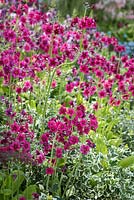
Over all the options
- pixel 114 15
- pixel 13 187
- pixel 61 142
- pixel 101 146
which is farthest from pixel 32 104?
pixel 114 15

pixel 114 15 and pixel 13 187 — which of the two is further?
pixel 114 15

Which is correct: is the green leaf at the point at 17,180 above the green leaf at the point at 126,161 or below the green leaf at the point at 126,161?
above

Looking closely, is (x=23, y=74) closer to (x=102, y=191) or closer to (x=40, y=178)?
(x=40, y=178)

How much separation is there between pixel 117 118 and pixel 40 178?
3.62 ft

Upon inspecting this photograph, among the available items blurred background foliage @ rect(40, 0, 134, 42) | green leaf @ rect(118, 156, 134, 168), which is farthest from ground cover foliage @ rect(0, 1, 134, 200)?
blurred background foliage @ rect(40, 0, 134, 42)

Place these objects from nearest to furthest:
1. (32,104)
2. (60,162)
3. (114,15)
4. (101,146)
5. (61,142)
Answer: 1. (61,142)
2. (60,162)
3. (101,146)
4. (32,104)
5. (114,15)

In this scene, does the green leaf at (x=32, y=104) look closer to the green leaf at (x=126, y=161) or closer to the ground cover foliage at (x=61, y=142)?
the ground cover foliage at (x=61, y=142)

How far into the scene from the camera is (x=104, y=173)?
3330mm

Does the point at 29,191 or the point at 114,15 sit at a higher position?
the point at 114,15

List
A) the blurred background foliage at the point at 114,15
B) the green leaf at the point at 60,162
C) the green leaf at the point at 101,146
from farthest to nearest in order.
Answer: the blurred background foliage at the point at 114,15, the green leaf at the point at 101,146, the green leaf at the point at 60,162

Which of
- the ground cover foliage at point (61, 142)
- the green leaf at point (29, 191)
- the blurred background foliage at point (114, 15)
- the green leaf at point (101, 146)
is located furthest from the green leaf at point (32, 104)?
the blurred background foliage at point (114, 15)

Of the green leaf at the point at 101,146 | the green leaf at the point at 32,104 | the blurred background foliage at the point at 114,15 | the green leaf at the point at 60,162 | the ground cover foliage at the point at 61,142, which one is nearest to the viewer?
the ground cover foliage at the point at 61,142

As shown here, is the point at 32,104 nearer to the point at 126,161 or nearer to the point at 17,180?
the point at 126,161

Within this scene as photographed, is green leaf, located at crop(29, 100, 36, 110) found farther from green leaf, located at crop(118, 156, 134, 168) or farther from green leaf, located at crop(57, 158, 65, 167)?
green leaf, located at crop(118, 156, 134, 168)
